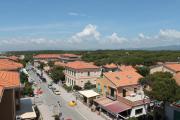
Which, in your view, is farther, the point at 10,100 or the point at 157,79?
the point at 157,79

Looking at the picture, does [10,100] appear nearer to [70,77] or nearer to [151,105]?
[151,105]

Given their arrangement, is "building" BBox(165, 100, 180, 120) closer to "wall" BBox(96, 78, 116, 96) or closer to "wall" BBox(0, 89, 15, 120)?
"wall" BBox(96, 78, 116, 96)

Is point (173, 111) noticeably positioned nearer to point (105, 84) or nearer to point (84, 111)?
point (105, 84)

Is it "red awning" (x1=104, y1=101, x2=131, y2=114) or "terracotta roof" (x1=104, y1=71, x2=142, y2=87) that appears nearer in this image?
"red awning" (x1=104, y1=101, x2=131, y2=114)

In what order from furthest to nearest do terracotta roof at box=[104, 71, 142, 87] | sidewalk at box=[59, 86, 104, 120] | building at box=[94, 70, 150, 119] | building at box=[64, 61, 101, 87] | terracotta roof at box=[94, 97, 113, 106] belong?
building at box=[64, 61, 101, 87] < terracotta roof at box=[104, 71, 142, 87] < terracotta roof at box=[94, 97, 113, 106] < sidewalk at box=[59, 86, 104, 120] < building at box=[94, 70, 150, 119]

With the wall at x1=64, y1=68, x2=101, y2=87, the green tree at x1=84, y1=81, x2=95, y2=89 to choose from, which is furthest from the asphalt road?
the green tree at x1=84, y1=81, x2=95, y2=89

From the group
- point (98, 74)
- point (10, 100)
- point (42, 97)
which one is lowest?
point (42, 97)

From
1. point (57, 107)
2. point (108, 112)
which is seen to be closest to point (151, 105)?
point (108, 112)

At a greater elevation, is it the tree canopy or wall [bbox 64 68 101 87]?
the tree canopy
